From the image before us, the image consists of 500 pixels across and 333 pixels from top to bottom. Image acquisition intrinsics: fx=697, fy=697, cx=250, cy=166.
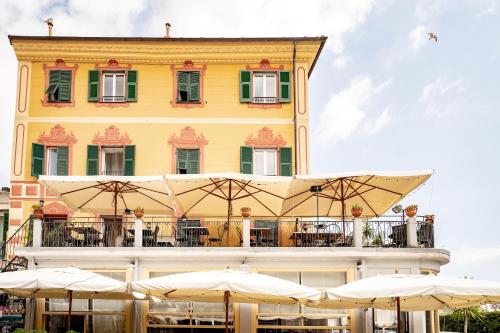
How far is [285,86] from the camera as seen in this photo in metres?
24.4

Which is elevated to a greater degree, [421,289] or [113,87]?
[113,87]

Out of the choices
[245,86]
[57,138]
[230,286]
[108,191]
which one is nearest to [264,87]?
[245,86]

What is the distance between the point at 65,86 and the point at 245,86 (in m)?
6.28

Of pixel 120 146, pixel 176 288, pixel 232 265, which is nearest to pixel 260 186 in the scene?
pixel 232 265

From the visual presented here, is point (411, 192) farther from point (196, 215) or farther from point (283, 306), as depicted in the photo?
point (196, 215)

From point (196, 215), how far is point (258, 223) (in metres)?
2.91

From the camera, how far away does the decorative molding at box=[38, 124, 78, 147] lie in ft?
78.1

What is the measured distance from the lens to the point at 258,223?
2283cm

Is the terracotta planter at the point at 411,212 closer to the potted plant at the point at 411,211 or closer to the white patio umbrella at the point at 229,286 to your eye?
the potted plant at the point at 411,211

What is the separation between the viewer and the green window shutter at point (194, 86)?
24.3 m

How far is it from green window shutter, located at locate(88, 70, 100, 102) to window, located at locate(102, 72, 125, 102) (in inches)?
10.2

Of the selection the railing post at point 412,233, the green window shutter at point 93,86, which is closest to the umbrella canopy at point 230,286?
the railing post at point 412,233

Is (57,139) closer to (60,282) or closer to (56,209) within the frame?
(56,209)

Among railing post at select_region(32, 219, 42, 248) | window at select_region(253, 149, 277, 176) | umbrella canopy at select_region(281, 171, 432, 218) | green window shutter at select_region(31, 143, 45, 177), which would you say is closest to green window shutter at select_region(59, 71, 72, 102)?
green window shutter at select_region(31, 143, 45, 177)
